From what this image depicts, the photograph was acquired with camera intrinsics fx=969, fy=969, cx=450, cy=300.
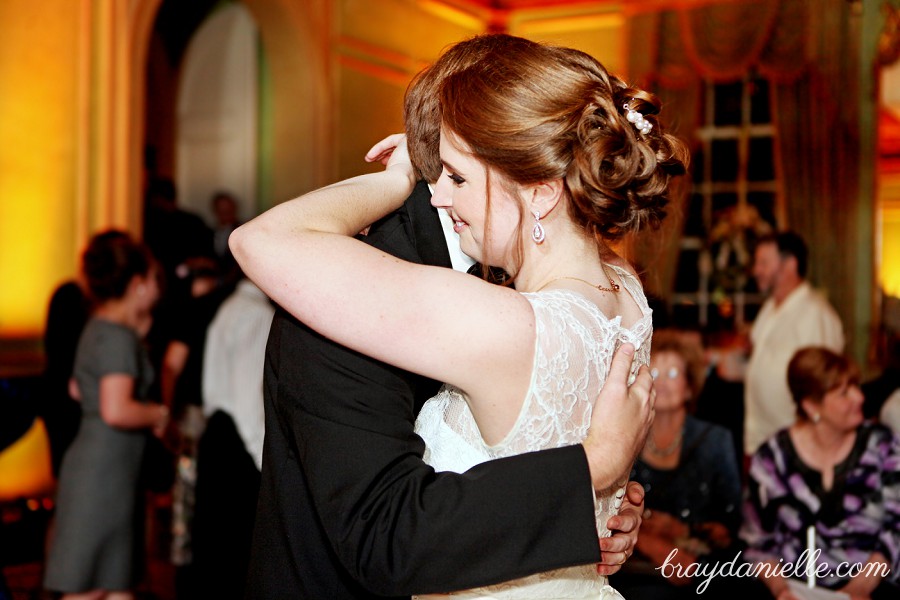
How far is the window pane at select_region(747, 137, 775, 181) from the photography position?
8367 millimetres

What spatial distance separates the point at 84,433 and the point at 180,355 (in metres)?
1.17

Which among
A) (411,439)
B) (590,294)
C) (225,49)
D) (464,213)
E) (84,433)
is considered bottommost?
(84,433)

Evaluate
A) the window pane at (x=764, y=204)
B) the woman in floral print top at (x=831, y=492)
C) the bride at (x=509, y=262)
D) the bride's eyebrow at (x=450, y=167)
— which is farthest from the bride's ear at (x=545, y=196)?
the window pane at (x=764, y=204)

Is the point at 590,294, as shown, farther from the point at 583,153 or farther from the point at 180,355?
the point at 180,355

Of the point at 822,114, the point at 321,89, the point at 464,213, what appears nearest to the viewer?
the point at 464,213

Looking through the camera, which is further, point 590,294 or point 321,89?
point 321,89

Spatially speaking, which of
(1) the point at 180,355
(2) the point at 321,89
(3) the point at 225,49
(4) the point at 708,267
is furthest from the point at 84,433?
(4) the point at 708,267

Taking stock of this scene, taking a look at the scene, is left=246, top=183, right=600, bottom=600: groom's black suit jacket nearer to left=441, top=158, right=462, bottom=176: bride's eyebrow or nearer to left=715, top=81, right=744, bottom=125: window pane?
left=441, top=158, right=462, bottom=176: bride's eyebrow

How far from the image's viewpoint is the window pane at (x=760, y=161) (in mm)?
8367

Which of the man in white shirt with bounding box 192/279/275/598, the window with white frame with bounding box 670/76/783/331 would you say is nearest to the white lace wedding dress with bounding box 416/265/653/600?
A: the man in white shirt with bounding box 192/279/275/598

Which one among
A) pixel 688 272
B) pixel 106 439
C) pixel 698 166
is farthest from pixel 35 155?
pixel 698 166

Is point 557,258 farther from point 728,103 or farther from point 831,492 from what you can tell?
point 728,103

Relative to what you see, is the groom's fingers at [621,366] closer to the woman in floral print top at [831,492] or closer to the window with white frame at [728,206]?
the woman in floral print top at [831,492]

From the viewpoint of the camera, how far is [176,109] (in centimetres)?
855
